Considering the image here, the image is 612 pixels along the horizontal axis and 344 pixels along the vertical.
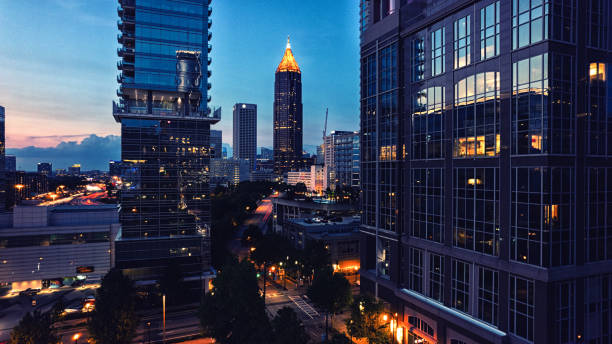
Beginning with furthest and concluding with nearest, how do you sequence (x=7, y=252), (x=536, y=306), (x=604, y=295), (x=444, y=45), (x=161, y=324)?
(x=7, y=252) → (x=161, y=324) → (x=444, y=45) → (x=604, y=295) → (x=536, y=306)

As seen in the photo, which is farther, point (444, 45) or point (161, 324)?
point (161, 324)

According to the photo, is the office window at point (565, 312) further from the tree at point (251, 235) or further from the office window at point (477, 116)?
the tree at point (251, 235)

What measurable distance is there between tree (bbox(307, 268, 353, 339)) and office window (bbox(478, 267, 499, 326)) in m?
18.3

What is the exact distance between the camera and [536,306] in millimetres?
33062

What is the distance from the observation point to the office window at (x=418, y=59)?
48.9 metres

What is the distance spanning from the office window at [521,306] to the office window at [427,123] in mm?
18080

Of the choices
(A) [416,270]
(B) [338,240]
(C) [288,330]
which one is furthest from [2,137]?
(A) [416,270]

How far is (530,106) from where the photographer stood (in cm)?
3422

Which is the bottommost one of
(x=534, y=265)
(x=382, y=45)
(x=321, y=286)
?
(x=321, y=286)

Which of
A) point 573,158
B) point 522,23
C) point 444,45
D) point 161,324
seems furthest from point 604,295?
point 161,324

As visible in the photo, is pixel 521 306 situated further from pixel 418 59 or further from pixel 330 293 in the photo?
pixel 418 59

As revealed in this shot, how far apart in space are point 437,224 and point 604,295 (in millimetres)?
18803

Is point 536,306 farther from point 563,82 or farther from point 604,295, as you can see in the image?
point 563,82

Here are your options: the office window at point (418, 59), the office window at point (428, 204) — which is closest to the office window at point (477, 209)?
the office window at point (428, 204)
